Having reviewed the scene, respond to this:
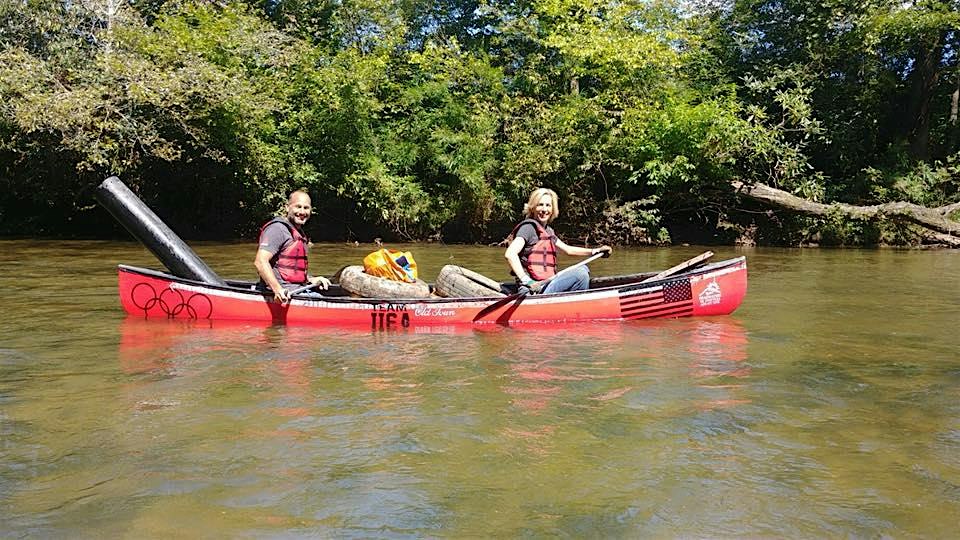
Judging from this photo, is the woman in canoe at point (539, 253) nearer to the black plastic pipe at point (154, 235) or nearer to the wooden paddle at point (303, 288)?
the wooden paddle at point (303, 288)

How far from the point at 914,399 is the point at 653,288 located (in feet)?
10.7

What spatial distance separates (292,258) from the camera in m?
8.32

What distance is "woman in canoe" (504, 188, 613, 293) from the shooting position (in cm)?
843

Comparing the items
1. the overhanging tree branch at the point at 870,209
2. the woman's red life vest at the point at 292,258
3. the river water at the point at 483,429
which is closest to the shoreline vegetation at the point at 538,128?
the overhanging tree branch at the point at 870,209

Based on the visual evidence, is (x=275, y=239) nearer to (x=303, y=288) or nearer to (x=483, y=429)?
(x=303, y=288)

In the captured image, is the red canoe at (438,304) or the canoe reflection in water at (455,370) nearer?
the canoe reflection in water at (455,370)

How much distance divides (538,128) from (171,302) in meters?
12.6

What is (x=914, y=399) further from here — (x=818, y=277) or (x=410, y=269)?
(x=818, y=277)

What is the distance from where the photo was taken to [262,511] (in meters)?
3.67

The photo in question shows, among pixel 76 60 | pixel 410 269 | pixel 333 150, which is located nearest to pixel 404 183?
pixel 333 150

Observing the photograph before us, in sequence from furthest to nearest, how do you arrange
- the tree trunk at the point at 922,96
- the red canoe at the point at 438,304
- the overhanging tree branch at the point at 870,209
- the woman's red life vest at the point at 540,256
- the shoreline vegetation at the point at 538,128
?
the tree trunk at the point at 922,96 < the shoreline vegetation at the point at 538,128 < the overhanging tree branch at the point at 870,209 < the woman's red life vest at the point at 540,256 < the red canoe at the point at 438,304

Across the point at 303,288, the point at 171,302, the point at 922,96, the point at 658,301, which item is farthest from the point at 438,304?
the point at 922,96

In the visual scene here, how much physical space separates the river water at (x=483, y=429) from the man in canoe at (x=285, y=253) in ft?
1.66

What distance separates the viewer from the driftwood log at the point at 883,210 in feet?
58.1
